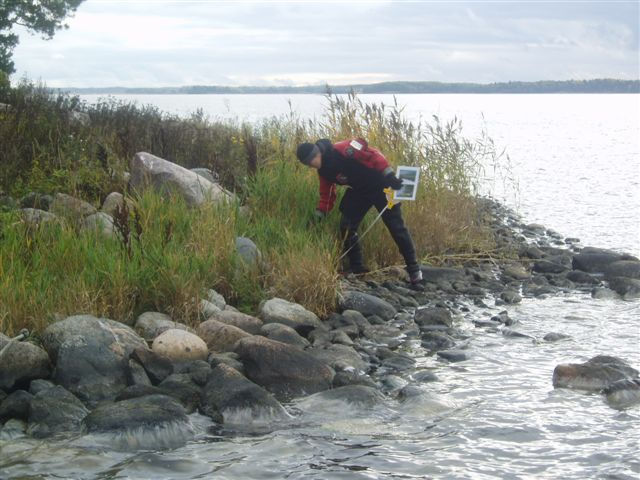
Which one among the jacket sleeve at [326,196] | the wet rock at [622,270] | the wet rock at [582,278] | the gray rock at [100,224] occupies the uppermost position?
the jacket sleeve at [326,196]

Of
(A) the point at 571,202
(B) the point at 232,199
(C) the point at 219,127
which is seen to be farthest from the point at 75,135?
(A) the point at 571,202

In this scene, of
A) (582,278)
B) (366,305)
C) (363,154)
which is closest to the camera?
(366,305)

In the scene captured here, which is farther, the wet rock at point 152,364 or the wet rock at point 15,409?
the wet rock at point 152,364

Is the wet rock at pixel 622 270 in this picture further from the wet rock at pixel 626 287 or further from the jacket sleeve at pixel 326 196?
the jacket sleeve at pixel 326 196

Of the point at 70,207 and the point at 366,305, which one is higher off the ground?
the point at 70,207

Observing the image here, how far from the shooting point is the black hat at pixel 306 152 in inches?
391

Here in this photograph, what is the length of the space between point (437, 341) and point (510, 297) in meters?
2.14

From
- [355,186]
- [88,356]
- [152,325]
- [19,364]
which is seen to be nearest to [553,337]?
[355,186]

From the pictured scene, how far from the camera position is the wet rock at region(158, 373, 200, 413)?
679cm

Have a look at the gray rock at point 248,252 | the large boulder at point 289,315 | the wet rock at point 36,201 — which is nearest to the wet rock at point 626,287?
the large boulder at point 289,315

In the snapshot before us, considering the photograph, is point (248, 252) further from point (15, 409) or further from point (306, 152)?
point (15, 409)

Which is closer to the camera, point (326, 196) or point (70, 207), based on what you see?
point (70, 207)

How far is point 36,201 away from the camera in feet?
34.4

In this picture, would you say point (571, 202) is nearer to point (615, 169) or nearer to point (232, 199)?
point (615, 169)
